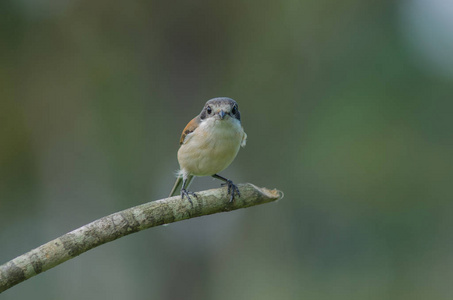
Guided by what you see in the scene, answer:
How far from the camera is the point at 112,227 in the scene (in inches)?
105

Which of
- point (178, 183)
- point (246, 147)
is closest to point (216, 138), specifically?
point (178, 183)

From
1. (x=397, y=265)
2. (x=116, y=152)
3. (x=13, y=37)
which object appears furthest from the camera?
(x=397, y=265)

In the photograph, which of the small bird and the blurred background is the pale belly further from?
the blurred background

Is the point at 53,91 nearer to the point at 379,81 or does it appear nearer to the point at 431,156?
the point at 379,81

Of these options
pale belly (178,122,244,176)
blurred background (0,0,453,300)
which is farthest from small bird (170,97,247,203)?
blurred background (0,0,453,300)

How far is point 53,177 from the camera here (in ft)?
31.6

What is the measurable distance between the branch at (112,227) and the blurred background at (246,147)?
515cm

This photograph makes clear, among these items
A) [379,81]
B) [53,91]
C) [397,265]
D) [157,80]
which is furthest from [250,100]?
[397,265]

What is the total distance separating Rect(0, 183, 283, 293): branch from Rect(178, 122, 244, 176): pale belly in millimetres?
714

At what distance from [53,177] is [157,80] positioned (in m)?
2.71

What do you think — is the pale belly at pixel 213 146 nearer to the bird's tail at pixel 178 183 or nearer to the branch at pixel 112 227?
the bird's tail at pixel 178 183

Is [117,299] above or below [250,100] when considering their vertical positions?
below

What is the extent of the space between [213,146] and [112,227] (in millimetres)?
1564

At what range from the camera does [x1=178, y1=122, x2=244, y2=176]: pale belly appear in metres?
4.07
